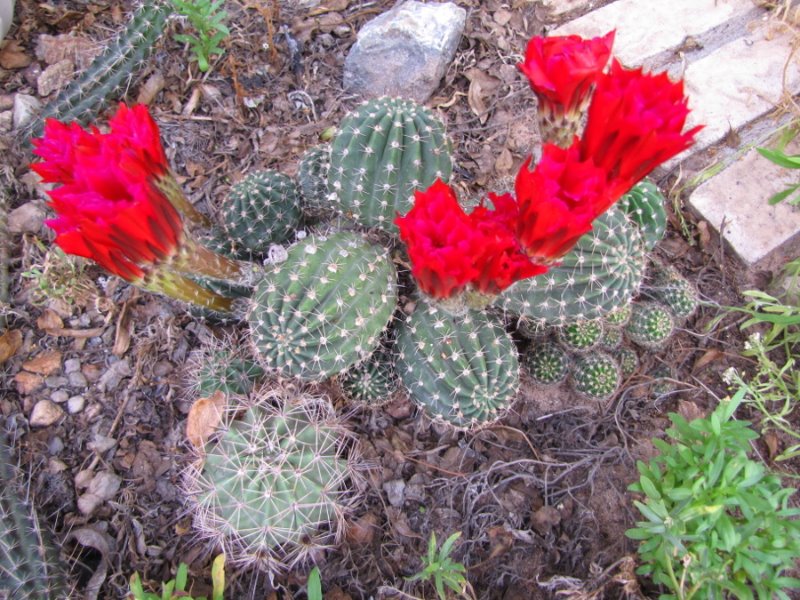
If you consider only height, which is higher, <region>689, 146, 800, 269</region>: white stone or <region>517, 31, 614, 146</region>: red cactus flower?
<region>517, 31, 614, 146</region>: red cactus flower

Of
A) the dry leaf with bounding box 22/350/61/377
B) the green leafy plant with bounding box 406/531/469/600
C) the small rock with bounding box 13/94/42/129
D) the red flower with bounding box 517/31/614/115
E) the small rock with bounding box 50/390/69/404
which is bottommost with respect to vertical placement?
the green leafy plant with bounding box 406/531/469/600

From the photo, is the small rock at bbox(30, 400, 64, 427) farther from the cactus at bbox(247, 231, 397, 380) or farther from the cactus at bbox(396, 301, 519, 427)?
the cactus at bbox(396, 301, 519, 427)

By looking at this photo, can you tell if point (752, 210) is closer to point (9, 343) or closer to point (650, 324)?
point (650, 324)

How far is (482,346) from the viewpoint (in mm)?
2012

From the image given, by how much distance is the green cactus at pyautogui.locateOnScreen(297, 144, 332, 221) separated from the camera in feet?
7.55

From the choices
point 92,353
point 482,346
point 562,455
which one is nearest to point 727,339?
point 562,455

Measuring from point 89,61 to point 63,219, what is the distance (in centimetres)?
200

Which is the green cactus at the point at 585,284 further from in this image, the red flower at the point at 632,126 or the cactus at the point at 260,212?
the cactus at the point at 260,212

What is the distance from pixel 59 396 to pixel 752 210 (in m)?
3.24

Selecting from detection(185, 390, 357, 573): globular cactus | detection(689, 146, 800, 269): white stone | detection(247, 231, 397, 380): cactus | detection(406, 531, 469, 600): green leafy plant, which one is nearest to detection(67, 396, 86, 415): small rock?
detection(185, 390, 357, 573): globular cactus

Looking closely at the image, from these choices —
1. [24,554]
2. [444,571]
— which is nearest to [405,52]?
[444,571]

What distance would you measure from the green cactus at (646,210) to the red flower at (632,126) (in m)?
0.88

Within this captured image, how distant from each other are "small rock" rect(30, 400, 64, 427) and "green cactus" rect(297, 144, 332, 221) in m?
1.32

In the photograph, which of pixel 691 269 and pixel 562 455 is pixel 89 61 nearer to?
pixel 562 455
